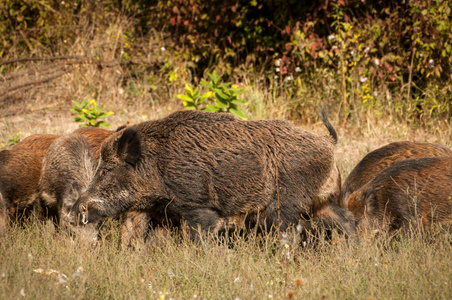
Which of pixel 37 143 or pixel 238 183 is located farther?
pixel 37 143

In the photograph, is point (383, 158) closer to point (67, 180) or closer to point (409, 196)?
point (409, 196)

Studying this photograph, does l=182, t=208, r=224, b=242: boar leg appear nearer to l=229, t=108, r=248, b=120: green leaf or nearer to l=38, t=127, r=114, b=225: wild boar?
l=38, t=127, r=114, b=225: wild boar

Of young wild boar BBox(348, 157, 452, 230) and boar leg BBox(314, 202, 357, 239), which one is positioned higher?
young wild boar BBox(348, 157, 452, 230)

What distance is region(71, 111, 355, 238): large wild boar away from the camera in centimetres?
438

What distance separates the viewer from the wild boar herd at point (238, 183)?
4383 mm

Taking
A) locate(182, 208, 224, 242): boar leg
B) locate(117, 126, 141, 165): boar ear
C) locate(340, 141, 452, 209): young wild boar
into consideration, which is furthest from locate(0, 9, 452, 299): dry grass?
locate(340, 141, 452, 209): young wild boar

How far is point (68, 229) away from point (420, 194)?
132 inches

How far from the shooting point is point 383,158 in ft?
18.5

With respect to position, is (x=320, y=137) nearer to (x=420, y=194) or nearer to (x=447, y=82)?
(x=420, y=194)

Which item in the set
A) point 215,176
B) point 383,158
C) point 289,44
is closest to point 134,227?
point 215,176

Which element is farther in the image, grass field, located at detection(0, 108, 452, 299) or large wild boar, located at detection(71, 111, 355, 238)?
large wild boar, located at detection(71, 111, 355, 238)

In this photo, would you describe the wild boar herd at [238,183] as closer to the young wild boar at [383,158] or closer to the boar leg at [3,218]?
the boar leg at [3,218]

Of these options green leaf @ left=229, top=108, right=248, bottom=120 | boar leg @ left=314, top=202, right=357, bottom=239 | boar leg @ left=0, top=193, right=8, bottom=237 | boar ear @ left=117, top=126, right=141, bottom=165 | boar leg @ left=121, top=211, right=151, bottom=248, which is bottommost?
boar leg @ left=121, top=211, right=151, bottom=248

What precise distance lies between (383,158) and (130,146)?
2.91 metres
